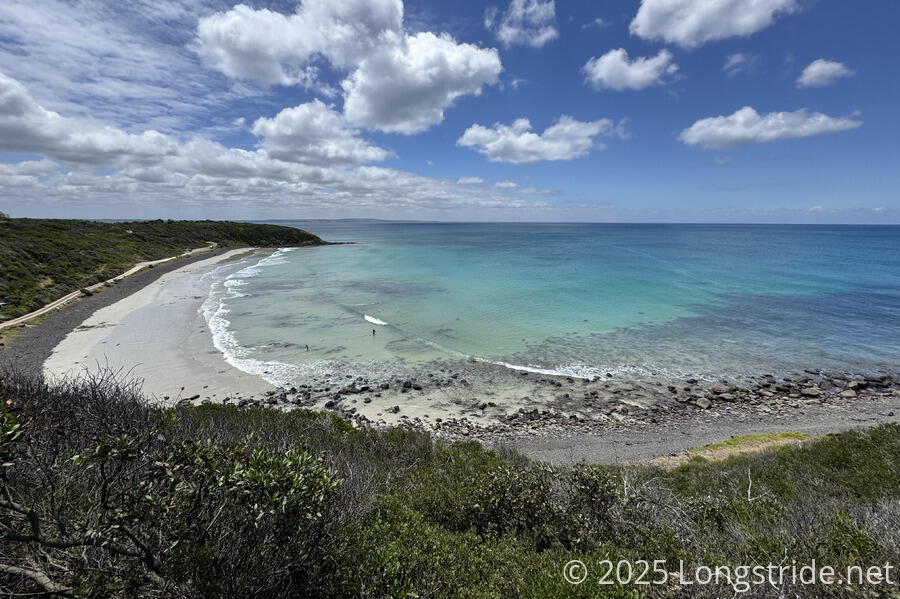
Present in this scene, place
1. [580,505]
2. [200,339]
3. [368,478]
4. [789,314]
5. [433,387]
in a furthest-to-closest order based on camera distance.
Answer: [789,314]
[200,339]
[433,387]
[368,478]
[580,505]

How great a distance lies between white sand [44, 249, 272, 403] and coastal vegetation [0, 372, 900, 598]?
29.6ft

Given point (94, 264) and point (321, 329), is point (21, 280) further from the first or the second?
point (321, 329)

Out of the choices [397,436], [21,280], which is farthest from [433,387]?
[21,280]

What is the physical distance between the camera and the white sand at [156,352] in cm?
1731

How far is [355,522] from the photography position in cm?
512

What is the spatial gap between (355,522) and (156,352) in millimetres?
22817

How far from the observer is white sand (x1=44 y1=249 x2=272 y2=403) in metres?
17.3

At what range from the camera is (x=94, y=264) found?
162ft

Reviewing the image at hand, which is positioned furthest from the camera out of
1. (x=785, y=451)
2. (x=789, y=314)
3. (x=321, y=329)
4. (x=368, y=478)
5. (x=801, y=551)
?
(x=789, y=314)

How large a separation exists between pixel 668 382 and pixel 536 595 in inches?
715

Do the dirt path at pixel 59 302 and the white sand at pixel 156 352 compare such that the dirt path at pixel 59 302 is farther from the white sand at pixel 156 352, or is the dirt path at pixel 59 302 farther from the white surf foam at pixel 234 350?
the white surf foam at pixel 234 350

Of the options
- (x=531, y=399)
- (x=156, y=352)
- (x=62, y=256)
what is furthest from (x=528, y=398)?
(x=62, y=256)

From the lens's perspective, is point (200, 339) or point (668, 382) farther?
point (200, 339)

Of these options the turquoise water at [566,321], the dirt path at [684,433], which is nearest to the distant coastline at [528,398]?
the dirt path at [684,433]
